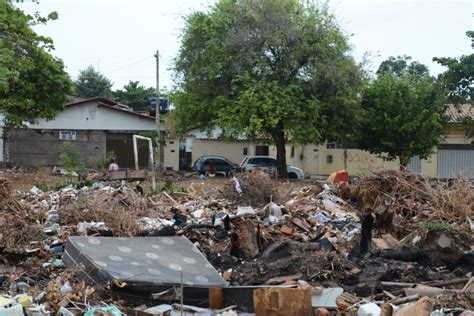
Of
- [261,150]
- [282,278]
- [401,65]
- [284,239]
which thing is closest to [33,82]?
[261,150]

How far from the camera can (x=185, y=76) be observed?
29203mm

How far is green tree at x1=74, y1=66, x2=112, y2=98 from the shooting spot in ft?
187

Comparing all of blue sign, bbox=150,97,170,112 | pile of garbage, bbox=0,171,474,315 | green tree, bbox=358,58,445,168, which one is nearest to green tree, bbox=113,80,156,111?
blue sign, bbox=150,97,170,112

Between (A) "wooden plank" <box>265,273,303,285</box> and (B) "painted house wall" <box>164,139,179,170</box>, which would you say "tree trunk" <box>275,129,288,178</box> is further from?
(A) "wooden plank" <box>265,273,303,285</box>

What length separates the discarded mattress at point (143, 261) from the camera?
23.5ft

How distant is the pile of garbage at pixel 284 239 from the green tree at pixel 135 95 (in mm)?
43206

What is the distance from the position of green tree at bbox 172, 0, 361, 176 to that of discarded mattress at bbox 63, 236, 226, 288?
18.2m

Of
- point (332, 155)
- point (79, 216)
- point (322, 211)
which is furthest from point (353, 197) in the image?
point (332, 155)

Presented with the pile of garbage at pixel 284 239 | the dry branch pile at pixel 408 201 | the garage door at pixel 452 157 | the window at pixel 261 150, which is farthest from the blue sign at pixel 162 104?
the dry branch pile at pixel 408 201

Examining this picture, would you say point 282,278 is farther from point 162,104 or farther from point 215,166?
point 162,104

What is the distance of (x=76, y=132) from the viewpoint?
3791cm

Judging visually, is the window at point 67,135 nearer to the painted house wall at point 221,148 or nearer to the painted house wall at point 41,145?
the painted house wall at point 41,145

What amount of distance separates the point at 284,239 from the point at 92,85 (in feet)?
165

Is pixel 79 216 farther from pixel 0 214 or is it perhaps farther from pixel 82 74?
pixel 82 74
